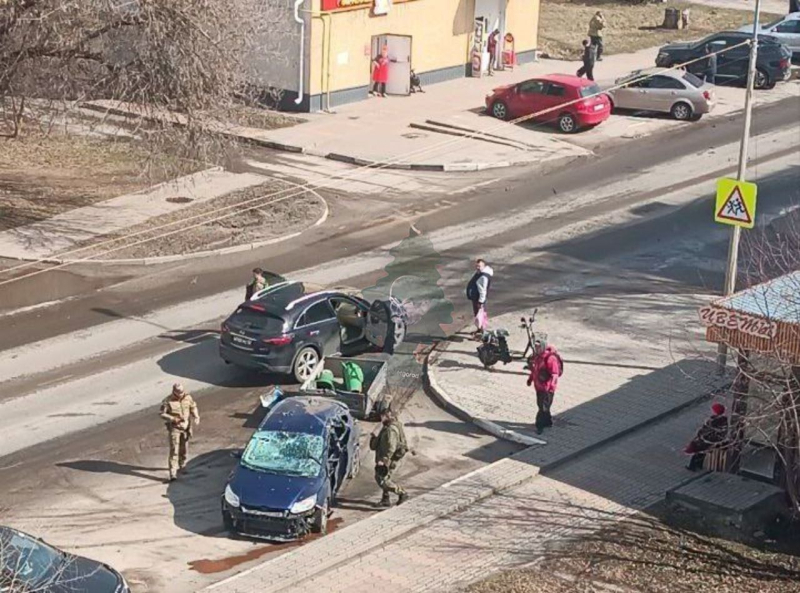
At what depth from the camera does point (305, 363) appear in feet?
76.1

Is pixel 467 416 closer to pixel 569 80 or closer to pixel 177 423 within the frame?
pixel 177 423

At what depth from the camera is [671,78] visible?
139 feet

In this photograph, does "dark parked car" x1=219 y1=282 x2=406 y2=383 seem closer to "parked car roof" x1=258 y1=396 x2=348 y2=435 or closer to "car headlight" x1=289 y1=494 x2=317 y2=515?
"parked car roof" x1=258 y1=396 x2=348 y2=435

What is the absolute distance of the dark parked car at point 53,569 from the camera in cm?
1459

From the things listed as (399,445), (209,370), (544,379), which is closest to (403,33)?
(209,370)

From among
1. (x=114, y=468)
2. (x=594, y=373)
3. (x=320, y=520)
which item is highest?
(x=594, y=373)

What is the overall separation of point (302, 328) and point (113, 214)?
33.6 feet

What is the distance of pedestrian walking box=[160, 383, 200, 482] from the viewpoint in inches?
758

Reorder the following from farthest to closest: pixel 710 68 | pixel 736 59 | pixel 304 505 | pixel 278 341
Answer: pixel 736 59 → pixel 710 68 → pixel 278 341 → pixel 304 505

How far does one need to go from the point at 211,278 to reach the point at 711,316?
1268 cm

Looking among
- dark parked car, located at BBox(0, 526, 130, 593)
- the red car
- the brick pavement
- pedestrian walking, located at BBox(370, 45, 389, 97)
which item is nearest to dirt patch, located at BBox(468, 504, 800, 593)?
the brick pavement

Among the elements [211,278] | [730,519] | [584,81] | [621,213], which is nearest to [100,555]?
[730,519]

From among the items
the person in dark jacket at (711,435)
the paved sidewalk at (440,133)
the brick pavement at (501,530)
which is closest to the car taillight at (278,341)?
the brick pavement at (501,530)

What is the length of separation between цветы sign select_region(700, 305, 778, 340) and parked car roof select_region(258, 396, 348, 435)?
504 centimetres
